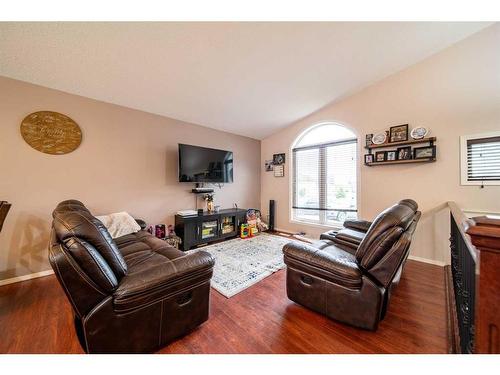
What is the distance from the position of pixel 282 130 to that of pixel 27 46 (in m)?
4.07

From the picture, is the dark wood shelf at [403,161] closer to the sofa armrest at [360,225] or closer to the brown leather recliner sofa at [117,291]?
the sofa armrest at [360,225]

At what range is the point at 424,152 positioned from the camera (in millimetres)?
2771

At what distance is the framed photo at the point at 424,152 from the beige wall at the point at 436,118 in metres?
0.12

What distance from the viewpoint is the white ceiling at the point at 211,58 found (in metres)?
1.87

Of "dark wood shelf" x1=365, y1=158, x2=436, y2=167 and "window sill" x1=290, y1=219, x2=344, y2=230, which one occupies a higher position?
"dark wood shelf" x1=365, y1=158, x2=436, y2=167

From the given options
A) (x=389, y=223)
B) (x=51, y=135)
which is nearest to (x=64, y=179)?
(x=51, y=135)

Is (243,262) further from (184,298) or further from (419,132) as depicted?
(419,132)

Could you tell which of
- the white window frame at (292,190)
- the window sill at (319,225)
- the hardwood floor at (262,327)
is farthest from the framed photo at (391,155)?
the hardwood floor at (262,327)

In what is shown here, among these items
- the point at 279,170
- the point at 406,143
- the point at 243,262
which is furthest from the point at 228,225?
the point at 406,143

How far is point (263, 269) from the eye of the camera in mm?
2510

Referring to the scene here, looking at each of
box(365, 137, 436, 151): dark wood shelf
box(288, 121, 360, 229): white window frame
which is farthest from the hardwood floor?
box(365, 137, 436, 151): dark wood shelf

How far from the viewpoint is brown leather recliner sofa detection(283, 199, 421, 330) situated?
132 cm

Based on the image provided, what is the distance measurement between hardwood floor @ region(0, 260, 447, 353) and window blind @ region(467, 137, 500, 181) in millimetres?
1611

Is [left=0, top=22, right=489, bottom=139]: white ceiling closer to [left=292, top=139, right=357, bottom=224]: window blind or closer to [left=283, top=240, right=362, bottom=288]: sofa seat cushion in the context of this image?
[left=292, top=139, right=357, bottom=224]: window blind
